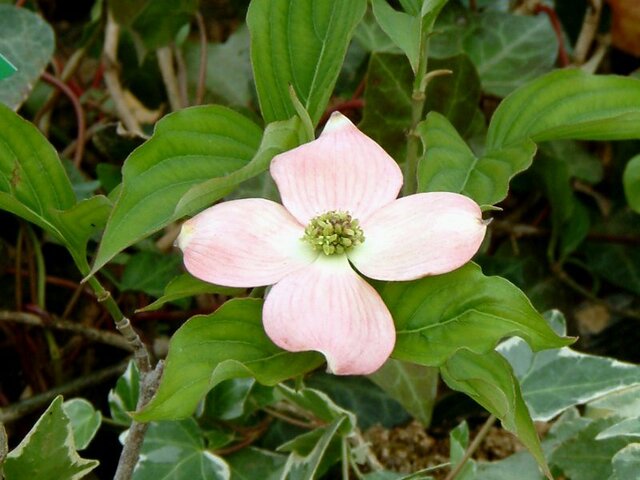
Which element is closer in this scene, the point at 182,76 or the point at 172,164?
the point at 172,164

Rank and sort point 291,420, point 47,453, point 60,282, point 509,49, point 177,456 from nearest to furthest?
point 47,453 → point 177,456 → point 291,420 → point 60,282 → point 509,49

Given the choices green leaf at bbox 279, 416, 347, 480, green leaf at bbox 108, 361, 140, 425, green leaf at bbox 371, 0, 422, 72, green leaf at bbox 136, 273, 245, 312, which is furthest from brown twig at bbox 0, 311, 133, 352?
green leaf at bbox 371, 0, 422, 72

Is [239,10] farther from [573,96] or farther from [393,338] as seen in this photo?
[393,338]

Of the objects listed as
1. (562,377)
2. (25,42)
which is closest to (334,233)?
(562,377)

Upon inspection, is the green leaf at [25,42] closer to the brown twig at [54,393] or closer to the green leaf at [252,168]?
the brown twig at [54,393]

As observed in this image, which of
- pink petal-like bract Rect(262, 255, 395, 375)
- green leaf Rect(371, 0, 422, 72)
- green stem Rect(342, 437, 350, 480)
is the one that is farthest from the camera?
green stem Rect(342, 437, 350, 480)

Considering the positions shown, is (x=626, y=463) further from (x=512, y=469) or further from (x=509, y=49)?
(x=509, y=49)

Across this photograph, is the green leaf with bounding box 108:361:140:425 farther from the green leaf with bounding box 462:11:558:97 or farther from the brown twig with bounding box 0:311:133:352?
the green leaf with bounding box 462:11:558:97
